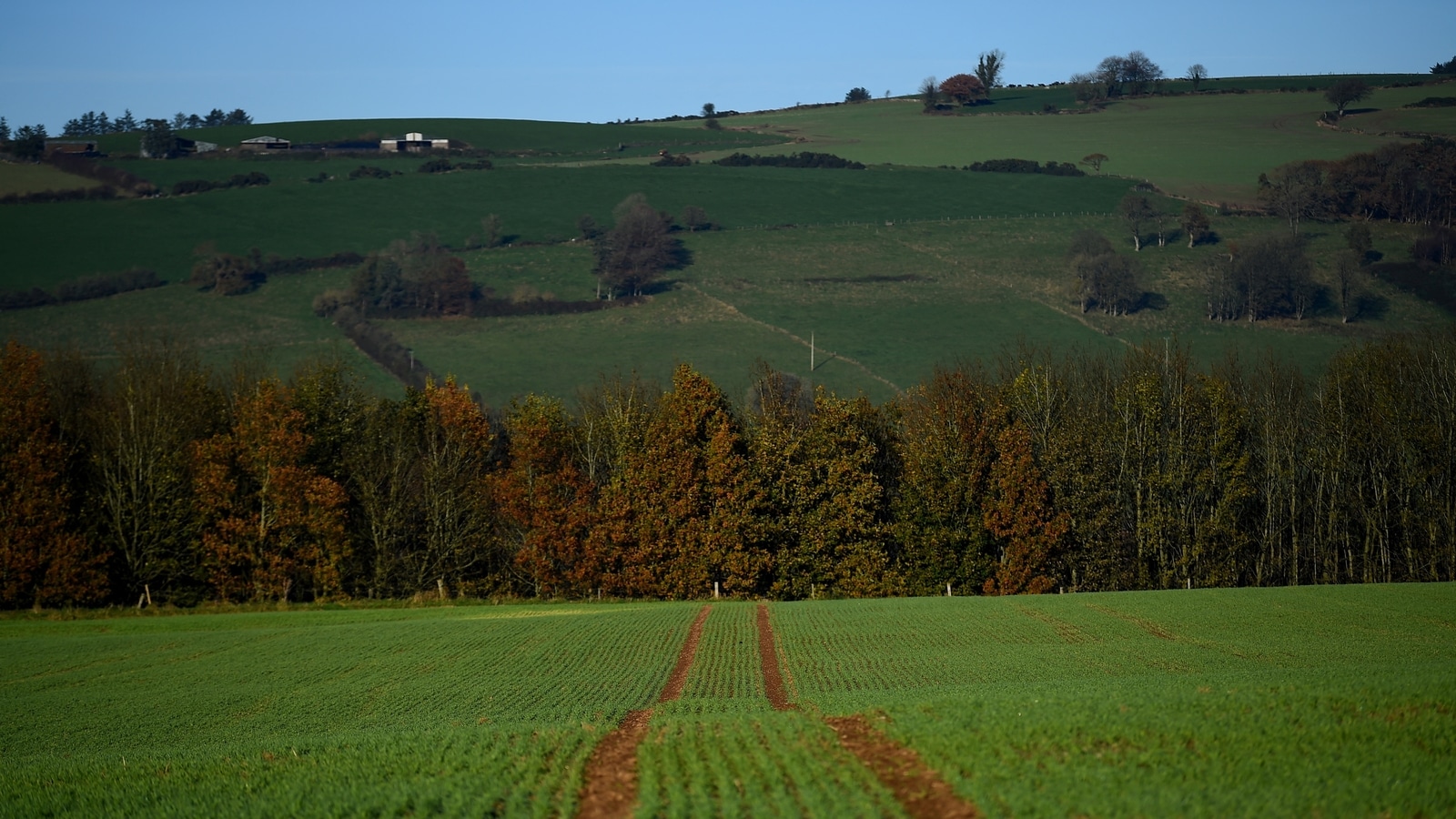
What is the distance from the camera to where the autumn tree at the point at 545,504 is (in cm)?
5556

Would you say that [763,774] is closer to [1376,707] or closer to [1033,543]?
[1376,707]

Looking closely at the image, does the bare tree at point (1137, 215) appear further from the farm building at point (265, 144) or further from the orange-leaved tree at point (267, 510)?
the farm building at point (265, 144)

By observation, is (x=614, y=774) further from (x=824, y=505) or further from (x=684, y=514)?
(x=824, y=505)

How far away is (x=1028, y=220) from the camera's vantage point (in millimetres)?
135375

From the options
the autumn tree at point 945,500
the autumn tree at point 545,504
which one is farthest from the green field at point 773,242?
the autumn tree at point 545,504

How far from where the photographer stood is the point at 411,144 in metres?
174

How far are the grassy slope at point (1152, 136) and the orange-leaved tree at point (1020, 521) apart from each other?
91.3 meters

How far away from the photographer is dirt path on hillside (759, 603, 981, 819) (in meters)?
13.5

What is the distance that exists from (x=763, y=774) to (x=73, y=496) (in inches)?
1954

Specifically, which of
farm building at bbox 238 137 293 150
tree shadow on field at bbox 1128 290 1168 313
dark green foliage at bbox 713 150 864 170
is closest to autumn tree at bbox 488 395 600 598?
tree shadow on field at bbox 1128 290 1168 313

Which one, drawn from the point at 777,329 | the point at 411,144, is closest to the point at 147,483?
the point at 777,329

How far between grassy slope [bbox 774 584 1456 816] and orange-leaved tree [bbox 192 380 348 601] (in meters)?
26.6

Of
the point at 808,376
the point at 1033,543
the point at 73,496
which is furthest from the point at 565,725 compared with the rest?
the point at 808,376

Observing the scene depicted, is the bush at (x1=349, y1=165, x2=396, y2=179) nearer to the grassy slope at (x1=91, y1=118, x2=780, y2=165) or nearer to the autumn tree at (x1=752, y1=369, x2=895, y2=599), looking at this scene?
the grassy slope at (x1=91, y1=118, x2=780, y2=165)
